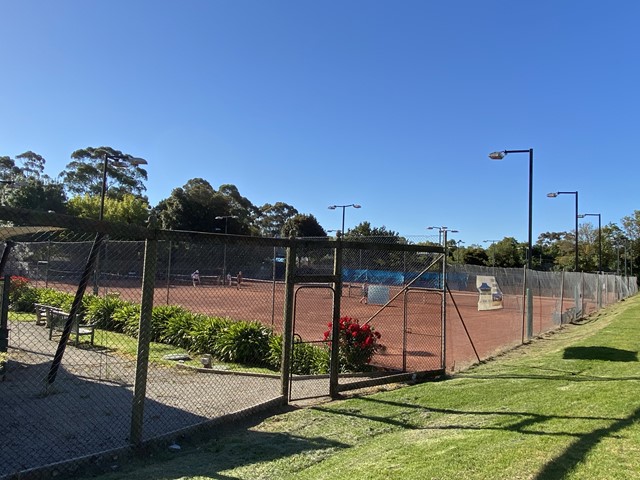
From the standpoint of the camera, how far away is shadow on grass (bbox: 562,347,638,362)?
10.0 metres

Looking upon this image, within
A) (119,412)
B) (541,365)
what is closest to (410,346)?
(541,365)

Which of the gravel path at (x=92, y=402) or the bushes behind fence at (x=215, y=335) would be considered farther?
the bushes behind fence at (x=215, y=335)

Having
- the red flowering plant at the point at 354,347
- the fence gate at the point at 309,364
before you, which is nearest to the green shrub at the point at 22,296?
the fence gate at the point at 309,364

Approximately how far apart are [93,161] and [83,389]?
8083 centimetres

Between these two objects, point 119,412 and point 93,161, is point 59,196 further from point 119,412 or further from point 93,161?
point 119,412

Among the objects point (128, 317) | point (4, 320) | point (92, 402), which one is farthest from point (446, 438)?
point (128, 317)

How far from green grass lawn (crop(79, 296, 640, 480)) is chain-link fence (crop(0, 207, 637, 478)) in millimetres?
624

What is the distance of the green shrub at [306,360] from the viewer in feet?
30.2

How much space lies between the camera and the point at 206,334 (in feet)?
36.6

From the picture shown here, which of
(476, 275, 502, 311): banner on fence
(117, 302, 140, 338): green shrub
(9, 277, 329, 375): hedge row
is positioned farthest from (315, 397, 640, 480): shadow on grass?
(117, 302, 140, 338): green shrub

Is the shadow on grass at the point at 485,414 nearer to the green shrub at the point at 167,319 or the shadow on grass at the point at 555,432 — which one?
the shadow on grass at the point at 555,432

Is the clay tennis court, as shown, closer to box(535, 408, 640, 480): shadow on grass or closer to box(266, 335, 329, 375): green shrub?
box(266, 335, 329, 375): green shrub

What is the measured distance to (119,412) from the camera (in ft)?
21.8

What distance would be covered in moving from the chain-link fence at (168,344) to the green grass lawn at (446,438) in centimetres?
62
